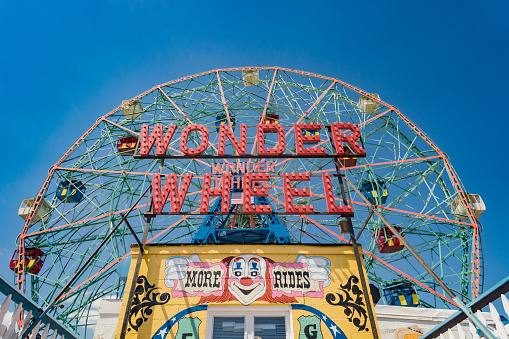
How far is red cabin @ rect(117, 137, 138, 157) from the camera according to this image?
21.2m

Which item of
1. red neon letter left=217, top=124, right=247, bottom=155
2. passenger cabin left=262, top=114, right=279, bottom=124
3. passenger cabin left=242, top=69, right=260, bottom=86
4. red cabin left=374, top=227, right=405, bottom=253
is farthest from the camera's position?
passenger cabin left=242, top=69, right=260, bottom=86

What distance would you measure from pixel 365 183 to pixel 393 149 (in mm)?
2649

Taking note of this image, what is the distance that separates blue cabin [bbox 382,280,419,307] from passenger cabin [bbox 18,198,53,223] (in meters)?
20.1

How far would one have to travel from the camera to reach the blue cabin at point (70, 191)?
19812 millimetres

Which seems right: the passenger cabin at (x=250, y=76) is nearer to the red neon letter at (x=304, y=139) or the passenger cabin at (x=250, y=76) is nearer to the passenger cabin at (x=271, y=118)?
the passenger cabin at (x=271, y=118)

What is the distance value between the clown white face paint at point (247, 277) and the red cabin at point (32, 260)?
14.7 meters

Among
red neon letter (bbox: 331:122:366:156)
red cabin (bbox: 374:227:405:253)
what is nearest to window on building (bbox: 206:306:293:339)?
red neon letter (bbox: 331:122:366:156)

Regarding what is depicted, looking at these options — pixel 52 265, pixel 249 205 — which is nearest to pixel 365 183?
pixel 249 205

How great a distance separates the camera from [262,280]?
24.2ft

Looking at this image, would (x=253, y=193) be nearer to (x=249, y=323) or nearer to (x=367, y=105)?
(x=249, y=323)

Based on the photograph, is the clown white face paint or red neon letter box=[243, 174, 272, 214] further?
red neon letter box=[243, 174, 272, 214]

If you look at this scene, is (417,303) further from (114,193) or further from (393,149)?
(114,193)

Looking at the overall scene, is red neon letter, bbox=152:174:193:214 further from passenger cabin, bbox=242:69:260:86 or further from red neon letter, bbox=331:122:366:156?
passenger cabin, bbox=242:69:260:86

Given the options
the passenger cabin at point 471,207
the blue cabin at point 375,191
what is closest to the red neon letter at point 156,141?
the blue cabin at point 375,191
